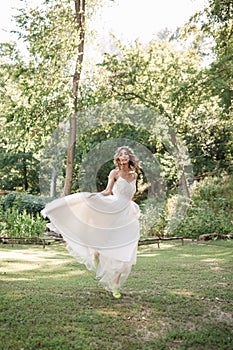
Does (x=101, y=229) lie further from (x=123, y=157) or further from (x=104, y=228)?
(x=123, y=157)

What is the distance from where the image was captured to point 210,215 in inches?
611

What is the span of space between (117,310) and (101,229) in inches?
44.1

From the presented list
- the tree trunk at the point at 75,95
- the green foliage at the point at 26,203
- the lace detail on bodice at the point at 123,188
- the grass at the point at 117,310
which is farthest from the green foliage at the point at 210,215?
the lace detail on bodice at the point at 123,188

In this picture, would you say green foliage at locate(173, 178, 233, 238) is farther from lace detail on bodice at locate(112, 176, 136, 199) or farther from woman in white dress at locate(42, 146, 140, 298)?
woman in white dress at locate(42, 146, 140, 298)

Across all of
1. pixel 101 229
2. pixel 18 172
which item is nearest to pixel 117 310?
pixel 101 229

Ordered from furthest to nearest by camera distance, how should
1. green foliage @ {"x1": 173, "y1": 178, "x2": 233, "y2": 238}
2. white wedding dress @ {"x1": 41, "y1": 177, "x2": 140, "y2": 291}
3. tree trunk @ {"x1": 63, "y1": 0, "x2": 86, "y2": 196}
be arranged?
tree trunk @ {"x1": 63, "y1": 0, "x2": 86, "y2": 196}, green foliage @ {"x1": 173, "y1": 178, "x2": 233, "y2": 238}, white wedding dress @ {"x1": 41, "y1": 177, "x2": 140, "y2": 291}

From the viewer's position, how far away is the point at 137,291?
21.4ft

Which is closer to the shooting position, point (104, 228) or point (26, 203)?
point (104, 228)

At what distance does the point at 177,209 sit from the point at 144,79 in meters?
5.73

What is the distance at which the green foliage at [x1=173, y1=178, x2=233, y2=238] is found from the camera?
15.1 metres

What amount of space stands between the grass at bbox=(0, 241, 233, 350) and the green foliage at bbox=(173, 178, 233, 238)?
253 inches

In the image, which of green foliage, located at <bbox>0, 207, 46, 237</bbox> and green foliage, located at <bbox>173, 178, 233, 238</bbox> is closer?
green foliage, located at <bbox>0, 207, 46, 237</bbox>

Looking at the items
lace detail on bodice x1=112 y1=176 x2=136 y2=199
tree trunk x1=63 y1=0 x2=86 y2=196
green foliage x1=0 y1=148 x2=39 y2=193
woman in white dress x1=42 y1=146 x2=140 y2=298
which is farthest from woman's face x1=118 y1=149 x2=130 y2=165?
green foliage x1=0 y1=148 x2=39 y2=193

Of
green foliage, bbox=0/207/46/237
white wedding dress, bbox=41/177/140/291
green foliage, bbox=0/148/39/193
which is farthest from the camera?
green foliage, bbox=0/148/39/193
